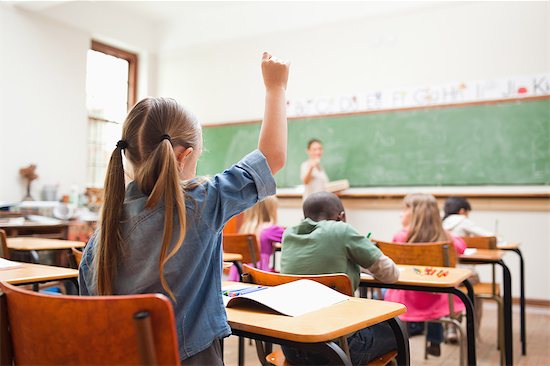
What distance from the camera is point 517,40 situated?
5.13 meters

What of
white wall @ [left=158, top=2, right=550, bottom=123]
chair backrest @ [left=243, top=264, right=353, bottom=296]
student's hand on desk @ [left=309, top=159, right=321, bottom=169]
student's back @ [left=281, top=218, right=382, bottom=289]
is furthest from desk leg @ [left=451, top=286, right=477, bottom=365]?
student's hand on desk @ [left=309, top=159, right=321, bottom=169]

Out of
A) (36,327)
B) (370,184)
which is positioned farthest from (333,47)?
(36,327)

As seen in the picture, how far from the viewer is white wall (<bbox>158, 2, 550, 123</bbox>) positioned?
203 inches

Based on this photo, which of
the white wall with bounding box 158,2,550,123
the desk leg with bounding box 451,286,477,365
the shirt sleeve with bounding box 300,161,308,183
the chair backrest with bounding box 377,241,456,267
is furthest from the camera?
the shirt sleeve with bounding box 300,161,308,183

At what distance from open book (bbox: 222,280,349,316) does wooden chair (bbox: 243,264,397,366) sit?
2.7 inches

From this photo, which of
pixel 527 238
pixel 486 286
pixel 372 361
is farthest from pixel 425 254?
pixel 527 238

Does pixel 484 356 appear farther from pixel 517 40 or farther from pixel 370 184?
pixel 517 40

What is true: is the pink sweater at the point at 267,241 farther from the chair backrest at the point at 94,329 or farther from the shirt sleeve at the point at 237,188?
the chair backrest at the point at 94,329

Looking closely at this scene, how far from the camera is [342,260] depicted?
1.86 meters

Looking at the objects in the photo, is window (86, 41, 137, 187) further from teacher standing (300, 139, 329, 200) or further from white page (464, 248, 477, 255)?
white page (464, 248, 477, 255)

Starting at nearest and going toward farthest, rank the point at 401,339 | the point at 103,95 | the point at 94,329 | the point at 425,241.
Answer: the point at 94,329 → the point at 401,339 → the point at 425,241 → the point at 103,95

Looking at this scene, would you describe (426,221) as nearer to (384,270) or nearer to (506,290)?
(506,290)

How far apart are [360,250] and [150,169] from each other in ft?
3.22

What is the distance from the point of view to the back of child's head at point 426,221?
2955mm
